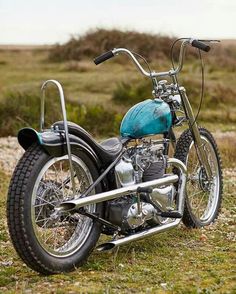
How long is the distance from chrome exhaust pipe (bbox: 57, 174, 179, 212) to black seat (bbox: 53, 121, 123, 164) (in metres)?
0.27

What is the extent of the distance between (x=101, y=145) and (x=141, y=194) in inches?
20.3

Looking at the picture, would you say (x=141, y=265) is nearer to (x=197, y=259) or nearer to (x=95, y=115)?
(x=197, y=259)

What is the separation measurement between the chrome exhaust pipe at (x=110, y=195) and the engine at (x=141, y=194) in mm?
77

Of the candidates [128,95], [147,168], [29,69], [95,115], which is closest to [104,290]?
[147,168]

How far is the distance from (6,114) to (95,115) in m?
1.81

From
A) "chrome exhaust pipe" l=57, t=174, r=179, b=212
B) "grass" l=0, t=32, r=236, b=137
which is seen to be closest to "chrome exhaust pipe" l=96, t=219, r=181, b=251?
"chrome exhaust pipe" l=57, t=174, r=179, b=212

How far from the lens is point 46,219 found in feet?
18.4

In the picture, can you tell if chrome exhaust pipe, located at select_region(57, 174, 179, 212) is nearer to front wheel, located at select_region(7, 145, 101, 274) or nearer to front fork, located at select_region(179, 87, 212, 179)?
front wheel, located at select_region(7, 145, 101, 274)

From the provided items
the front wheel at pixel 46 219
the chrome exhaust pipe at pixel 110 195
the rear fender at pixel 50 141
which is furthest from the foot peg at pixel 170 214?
the rear fender at pixel 50 141

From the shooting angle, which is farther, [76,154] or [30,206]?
[76,154]

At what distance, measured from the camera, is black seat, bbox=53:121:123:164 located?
18.6ft

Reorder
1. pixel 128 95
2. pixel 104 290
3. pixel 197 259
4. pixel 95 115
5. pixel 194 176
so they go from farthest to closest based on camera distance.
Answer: pixel 128 95 < pixel 95 115 < pixel 194 176 < pixel 197 259 < pixel 104 290

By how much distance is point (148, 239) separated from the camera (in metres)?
6.73

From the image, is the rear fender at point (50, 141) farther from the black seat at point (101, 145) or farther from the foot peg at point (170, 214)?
the foot peg at point (170, 214)
